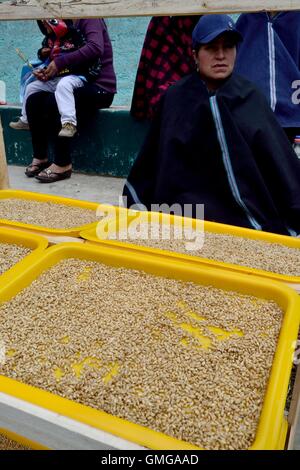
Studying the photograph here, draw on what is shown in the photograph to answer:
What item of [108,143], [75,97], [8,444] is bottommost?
[8,444]

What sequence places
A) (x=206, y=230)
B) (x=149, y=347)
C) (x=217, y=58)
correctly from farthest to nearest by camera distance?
(x=217, y=58) < (x=206, y=230) < (x=149, y=347)

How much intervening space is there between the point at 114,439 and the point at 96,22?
303cm

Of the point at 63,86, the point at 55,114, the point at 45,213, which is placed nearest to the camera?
the point at 45,213

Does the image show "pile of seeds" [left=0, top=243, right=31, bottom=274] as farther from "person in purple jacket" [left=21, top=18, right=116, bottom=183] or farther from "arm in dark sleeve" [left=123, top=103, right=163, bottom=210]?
"person in purple jacket" [left=21, top=18, right=116, bottom=183]

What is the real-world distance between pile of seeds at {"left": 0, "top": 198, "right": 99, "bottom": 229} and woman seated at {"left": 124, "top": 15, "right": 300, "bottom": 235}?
48cm

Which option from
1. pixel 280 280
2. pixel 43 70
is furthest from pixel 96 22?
pixel 280 280

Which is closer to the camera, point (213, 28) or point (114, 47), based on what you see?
point (213, 28)

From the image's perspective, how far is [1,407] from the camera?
638 millimetres

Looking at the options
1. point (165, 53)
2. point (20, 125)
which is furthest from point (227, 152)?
point (20, 125)

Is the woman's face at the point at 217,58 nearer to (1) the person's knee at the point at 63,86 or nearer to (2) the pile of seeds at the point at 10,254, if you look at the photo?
(2) the pile of seeds at the point at 10,254

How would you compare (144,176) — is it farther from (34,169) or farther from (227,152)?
(34,169)

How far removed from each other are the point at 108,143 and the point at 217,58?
1.81 m

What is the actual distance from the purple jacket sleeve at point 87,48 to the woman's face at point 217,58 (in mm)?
1514

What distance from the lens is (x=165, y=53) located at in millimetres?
2795
